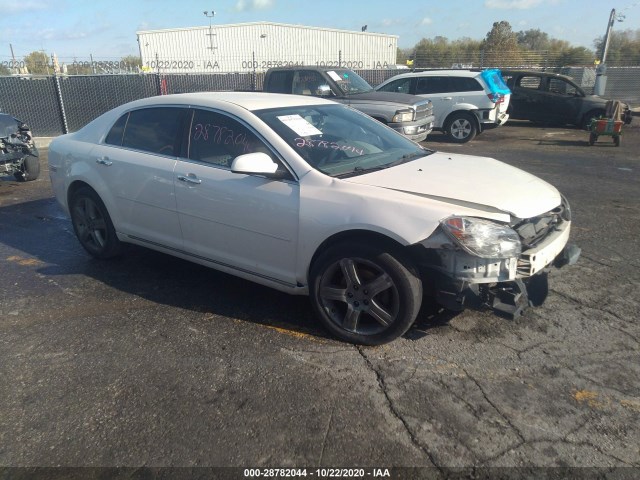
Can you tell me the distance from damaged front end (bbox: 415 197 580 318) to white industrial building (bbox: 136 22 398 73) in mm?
41158

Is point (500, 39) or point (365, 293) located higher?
point (500, 39)

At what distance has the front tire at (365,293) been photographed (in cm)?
322

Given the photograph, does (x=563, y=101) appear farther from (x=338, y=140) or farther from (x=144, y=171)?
(x=144, y=171)

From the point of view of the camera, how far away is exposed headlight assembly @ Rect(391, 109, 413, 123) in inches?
406

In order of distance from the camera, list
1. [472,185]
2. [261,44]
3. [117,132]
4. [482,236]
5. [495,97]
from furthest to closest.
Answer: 1. [261,44]
2. [495,97]
3. [117,132]
4. [472,185]
5. [482,236]

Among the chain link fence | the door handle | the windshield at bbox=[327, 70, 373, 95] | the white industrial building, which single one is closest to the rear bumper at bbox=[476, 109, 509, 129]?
the windshield at bbox=[327, 70, 373, 95]

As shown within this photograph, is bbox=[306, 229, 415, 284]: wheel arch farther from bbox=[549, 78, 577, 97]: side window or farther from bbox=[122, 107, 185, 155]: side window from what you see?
bbox=[549, 78, 577, 97]: side window

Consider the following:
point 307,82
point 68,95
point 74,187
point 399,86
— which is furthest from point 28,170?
point 399,86

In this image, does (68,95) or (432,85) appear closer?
(432,85)

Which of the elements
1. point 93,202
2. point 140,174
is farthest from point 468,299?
point 93,202

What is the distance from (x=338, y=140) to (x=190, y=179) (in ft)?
3.96

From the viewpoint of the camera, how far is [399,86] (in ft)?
46.6

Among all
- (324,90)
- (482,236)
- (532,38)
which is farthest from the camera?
(532,38)

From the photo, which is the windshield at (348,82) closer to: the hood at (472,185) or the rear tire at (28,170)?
the rear tire at (28,170)
